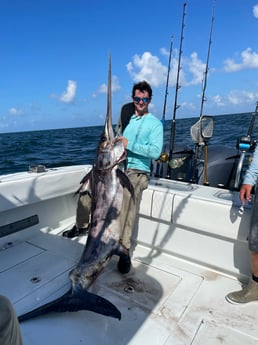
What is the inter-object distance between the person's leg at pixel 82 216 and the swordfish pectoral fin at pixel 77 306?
1.26 metres

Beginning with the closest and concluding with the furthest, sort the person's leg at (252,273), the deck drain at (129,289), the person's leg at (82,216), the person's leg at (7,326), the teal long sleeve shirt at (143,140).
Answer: the person's leg at (7,326) → the person's leg at (252,273) → the deck drain at (129,289) → the teal long sleeve shirt at (143,140) → the person's leg at (82,216)

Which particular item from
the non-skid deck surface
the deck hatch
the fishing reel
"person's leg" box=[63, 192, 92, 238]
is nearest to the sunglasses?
"person's leg" box=[63, 192, 92, 238]

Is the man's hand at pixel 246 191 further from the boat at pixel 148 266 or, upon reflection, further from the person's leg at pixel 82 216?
the person's leg at pixel 82 216

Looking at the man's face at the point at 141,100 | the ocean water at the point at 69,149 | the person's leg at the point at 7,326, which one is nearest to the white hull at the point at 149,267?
the man's face at the point at 141,100

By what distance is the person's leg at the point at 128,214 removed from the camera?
115 inches

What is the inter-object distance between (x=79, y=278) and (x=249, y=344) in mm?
1383

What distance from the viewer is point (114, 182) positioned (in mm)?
2682

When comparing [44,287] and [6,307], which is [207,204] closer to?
[44,287]

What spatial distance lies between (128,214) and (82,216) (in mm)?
802

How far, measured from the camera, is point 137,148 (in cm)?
306

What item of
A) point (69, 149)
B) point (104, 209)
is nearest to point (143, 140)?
point (104, 209)

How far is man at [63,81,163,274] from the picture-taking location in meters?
3.02

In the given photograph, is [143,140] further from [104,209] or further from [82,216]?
[82,216]

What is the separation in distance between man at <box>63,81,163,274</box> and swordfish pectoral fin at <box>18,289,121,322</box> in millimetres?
637
